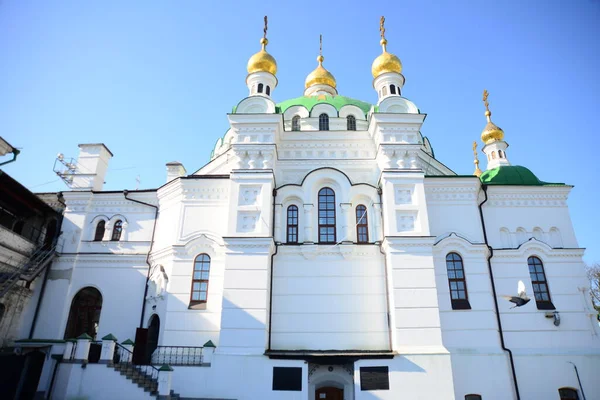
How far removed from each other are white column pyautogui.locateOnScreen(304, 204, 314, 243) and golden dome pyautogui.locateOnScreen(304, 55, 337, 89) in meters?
11.0

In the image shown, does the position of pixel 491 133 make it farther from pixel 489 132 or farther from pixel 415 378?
pixel 415 378

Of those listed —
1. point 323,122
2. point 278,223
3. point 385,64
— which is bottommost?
point 278,223

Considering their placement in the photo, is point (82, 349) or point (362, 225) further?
point (362, 225)

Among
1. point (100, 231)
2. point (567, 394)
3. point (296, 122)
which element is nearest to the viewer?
point (567, 394)

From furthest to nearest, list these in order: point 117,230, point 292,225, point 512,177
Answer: point 512,177, point 117,230, point 292,225

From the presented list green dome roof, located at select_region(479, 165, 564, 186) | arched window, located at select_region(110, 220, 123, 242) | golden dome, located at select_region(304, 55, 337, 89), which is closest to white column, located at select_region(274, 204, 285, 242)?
arched window, located at select_region(110, 220, 123, 242)

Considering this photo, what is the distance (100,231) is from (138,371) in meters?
7.22

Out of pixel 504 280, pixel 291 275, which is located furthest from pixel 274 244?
pixel 504 280

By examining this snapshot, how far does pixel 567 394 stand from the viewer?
45.2 ft

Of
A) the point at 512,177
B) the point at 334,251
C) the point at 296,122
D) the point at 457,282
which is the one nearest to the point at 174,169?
the point at 296,122

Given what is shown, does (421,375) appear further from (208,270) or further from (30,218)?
(30,218)

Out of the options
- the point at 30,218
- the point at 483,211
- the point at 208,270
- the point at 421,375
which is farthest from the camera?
the point at 30,218

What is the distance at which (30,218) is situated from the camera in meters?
17.5

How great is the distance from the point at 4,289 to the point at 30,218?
4.16m
